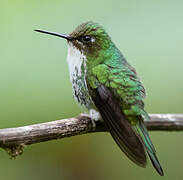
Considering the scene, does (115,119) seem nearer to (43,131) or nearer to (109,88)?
(109,88)

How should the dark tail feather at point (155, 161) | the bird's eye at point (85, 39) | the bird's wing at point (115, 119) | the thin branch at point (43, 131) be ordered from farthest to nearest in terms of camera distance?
the bird's eye at point (85, 39), the bird's wing at point (115, 119), the dark tail feather at point (155, 161), the thin branch at point (43, 131)

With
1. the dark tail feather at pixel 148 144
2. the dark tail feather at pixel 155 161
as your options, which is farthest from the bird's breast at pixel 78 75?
the dark tail feather at pixel 155 161

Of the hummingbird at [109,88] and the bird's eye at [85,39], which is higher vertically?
the bird's eye at [85,39]

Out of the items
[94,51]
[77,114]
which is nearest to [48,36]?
[94,51]

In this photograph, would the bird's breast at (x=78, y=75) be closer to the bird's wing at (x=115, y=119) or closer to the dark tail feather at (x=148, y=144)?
the bird's wing at (x=115, y=119)

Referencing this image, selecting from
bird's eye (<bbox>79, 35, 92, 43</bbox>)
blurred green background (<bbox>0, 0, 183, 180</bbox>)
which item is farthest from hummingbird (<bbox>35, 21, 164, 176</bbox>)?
blurred green background (<bbox>0, 0, 183, 180</bbox>)

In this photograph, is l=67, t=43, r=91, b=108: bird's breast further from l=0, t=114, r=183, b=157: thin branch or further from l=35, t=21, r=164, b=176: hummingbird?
l=0, t=114, r=183, b=157: thin branch

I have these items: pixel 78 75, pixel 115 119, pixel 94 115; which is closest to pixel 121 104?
pixel 115 119
